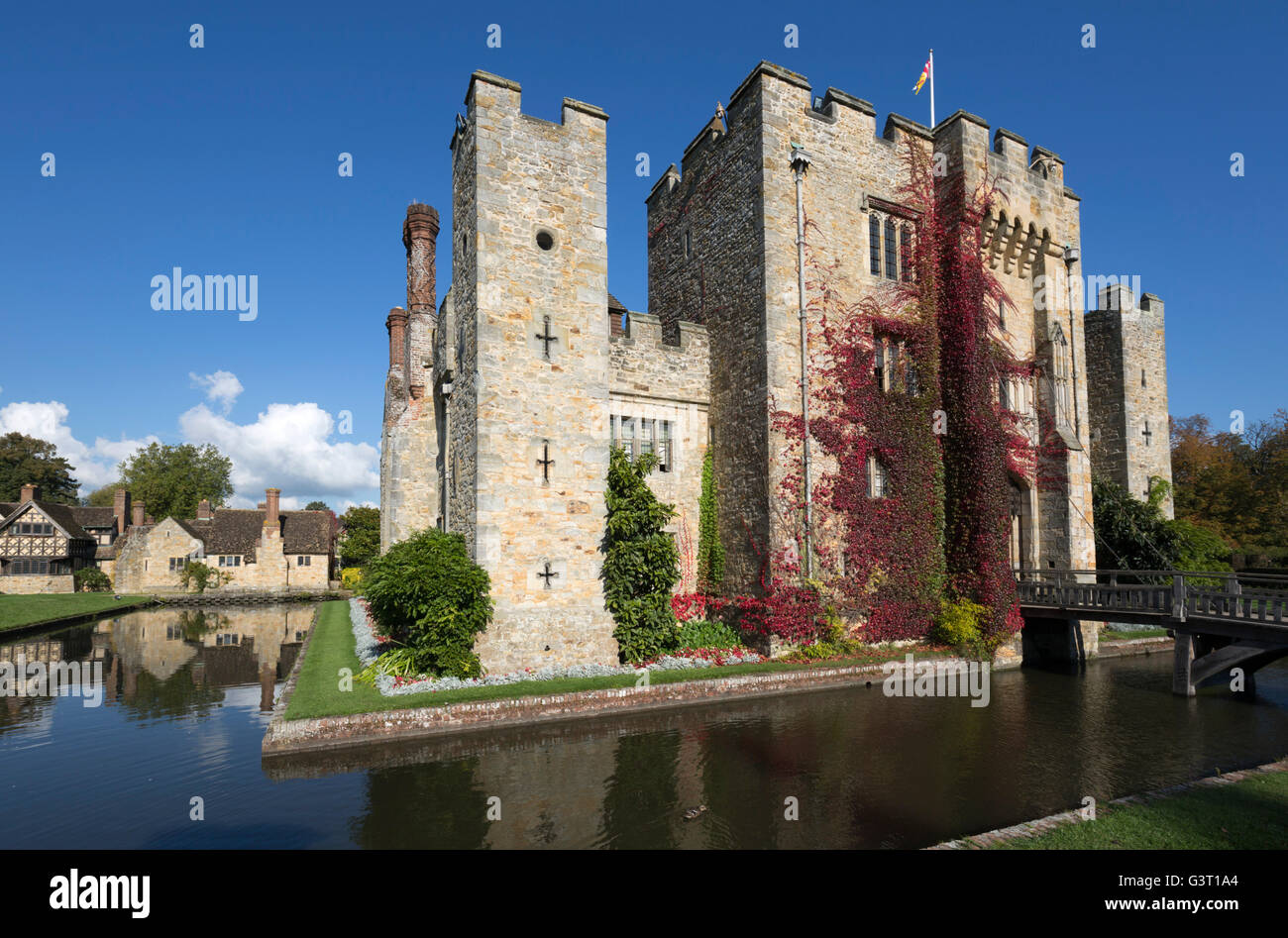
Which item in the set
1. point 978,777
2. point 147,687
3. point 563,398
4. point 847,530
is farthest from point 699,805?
point 147,687

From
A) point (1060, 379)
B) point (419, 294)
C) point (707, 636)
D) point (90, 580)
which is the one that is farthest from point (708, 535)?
point (90, 580)

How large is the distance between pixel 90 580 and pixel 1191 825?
196ft

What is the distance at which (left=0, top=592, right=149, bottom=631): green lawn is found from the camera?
25969 millimetres

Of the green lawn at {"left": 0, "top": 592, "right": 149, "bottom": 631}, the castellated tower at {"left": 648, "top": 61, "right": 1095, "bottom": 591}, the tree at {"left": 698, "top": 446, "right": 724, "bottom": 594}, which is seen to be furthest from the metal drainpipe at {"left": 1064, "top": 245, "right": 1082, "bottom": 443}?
the green lawn at {"left": 0, "top": 592, "right": 149, "bottom": 631}

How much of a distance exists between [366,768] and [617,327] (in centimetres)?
1705

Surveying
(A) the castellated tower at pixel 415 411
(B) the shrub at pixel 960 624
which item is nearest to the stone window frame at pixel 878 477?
(B) the shrub at pixel 960 624

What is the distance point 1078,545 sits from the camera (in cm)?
1931

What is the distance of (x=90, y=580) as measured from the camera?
44969mm

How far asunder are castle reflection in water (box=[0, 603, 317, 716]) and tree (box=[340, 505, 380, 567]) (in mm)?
11716

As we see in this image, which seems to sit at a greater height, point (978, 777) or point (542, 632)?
point (542, 632)

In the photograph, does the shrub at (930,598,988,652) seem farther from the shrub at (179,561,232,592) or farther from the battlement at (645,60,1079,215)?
the shrub at (179,561,232,592)

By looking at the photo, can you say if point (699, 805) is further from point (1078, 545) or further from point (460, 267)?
point (1078, 545)

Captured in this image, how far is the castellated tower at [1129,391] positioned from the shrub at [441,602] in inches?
1074

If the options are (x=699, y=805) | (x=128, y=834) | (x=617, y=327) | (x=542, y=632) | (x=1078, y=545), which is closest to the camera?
(x=128, y=834)
